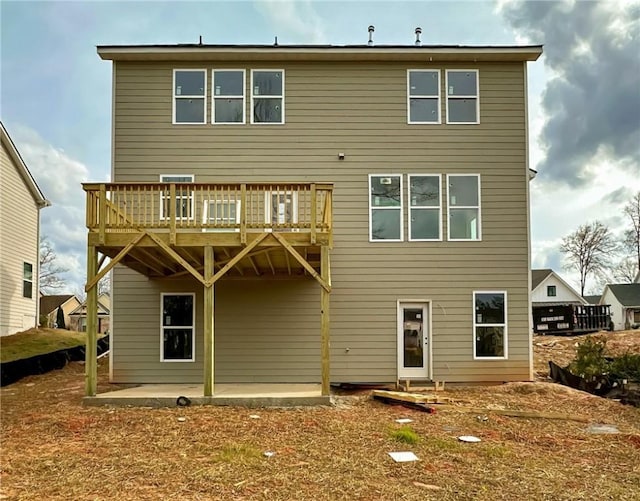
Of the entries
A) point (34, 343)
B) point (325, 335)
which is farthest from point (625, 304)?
point (34, 343)

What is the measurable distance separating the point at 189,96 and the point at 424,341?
301 inches

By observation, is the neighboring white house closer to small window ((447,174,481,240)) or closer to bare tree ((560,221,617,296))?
bare tree ((560,221,617,296))

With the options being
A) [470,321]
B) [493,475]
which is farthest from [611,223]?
[493,475]

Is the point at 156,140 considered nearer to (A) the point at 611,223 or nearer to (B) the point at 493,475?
(B) the point at 493,475

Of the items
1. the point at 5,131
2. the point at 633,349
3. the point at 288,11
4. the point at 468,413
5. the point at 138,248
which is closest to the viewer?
the point at 468,413

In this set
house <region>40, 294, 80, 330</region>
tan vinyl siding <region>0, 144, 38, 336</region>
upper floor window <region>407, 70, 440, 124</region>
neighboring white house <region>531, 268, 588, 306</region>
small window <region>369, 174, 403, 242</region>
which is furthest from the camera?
neighboring white house <region>531, 268, 588, 306</region>

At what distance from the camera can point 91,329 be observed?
8.63m

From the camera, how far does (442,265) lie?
35.7 feet

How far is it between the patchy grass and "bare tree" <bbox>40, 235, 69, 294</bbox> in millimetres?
31069

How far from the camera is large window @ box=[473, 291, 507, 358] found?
424 inches

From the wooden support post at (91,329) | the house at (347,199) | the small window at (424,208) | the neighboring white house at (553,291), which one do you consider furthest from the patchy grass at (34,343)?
the neighboring white house at (553,291)

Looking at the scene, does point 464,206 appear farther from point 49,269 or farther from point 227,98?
point 49,269

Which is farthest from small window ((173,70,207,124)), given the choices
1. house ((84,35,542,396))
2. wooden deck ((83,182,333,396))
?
wooden deck ((83,182,333,396))

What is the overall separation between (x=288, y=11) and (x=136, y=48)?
13.3 feet
